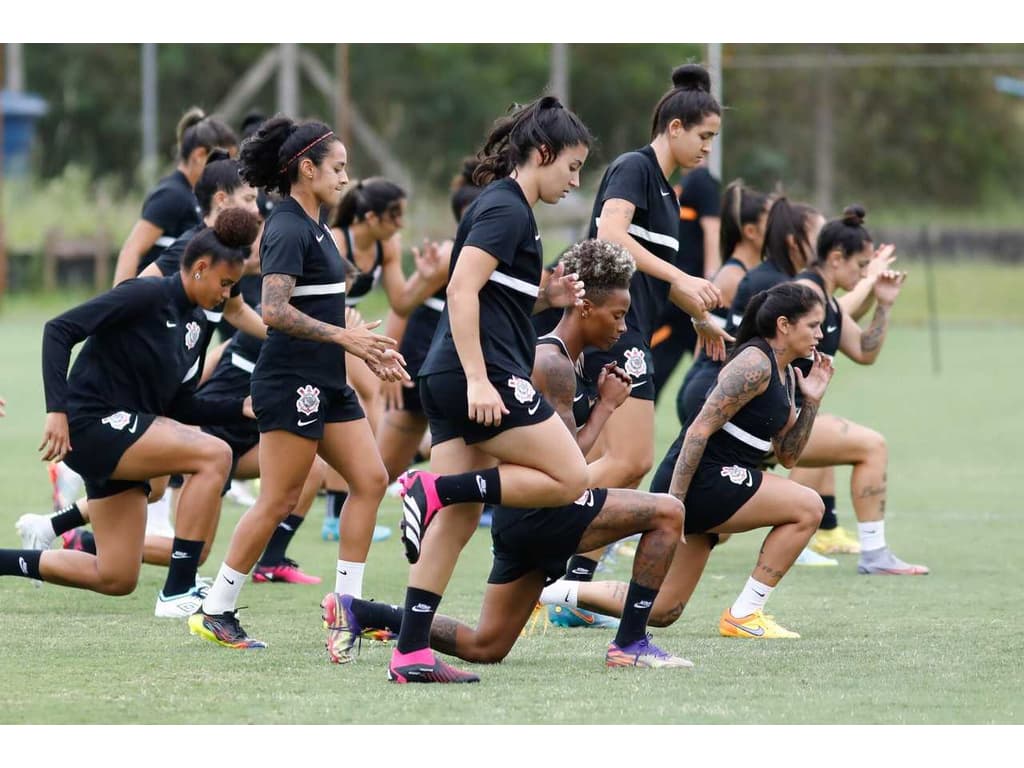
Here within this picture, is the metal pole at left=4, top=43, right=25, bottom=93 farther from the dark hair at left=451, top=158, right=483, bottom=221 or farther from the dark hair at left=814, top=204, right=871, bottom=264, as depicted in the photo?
the dark hair at left=814, top=204, right=871, bottom=264

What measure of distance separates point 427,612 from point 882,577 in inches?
140

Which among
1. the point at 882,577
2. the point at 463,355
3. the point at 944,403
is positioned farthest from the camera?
the point at 944,403

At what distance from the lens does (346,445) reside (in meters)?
6.69

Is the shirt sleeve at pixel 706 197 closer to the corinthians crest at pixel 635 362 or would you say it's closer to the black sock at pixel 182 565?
the corinthians crest at pixel 635 362

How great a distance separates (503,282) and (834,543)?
4355mm

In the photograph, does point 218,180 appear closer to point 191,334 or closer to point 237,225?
point 191,334

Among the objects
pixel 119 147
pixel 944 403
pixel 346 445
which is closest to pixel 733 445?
pixel 346 445

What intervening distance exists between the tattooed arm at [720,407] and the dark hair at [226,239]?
6.37 feet

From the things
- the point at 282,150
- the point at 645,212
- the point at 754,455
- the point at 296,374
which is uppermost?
the point at 282,150

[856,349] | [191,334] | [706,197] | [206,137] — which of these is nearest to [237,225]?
[191,334]

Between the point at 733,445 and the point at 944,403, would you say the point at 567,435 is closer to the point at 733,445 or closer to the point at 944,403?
the point at 733,445

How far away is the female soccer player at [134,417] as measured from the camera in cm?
688

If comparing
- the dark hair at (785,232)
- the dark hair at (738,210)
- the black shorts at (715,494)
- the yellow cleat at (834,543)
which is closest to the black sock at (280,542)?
the black shorts at (715,494)

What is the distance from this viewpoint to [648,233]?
7363 mm
